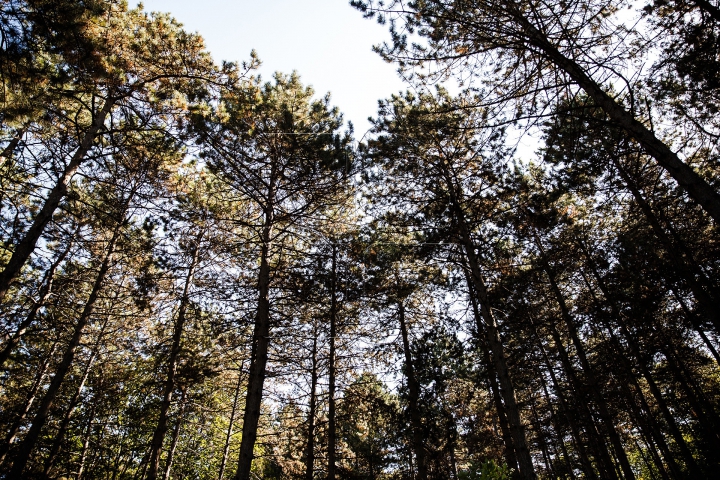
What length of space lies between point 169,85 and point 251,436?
794 centimetres

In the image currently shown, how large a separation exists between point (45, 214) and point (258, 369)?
16.3 feet

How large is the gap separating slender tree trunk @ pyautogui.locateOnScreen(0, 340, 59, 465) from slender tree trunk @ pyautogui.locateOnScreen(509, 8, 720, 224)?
12.2 meters

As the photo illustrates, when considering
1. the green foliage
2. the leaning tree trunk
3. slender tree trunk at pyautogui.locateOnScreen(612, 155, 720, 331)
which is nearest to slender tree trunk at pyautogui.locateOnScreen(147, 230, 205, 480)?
the leaning tree trunk

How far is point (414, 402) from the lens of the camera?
1117 centimetres

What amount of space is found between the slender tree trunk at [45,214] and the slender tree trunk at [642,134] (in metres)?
8.47

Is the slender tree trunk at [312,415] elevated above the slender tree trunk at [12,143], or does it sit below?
below

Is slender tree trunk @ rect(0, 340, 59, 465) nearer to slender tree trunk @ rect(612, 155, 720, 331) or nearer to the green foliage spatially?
the green foliage

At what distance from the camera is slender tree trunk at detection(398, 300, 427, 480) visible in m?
10.6

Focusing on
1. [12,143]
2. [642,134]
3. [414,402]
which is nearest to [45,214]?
[12,143]

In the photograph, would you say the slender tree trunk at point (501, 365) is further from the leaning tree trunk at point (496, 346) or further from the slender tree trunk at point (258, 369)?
the slender tree trunk at point (258, 369)

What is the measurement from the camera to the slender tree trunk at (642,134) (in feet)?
14.6

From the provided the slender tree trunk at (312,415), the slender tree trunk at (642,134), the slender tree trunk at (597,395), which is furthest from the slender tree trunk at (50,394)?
the slender tree trunk at (597,395)

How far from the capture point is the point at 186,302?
32.3 ft

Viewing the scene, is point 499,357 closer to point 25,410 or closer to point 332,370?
point 332,370
